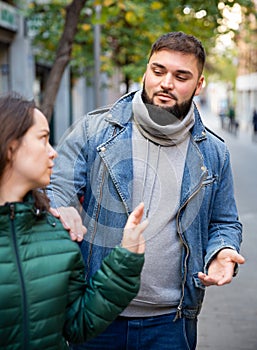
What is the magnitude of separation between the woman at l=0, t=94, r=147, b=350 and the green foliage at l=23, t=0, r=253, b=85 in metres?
6.25

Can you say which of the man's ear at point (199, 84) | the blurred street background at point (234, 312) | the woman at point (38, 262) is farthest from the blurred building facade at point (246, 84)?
the woman at point (38, 262)

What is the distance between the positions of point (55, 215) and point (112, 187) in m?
0.55

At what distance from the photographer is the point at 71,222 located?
86.0 inches

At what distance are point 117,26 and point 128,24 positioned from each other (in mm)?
306

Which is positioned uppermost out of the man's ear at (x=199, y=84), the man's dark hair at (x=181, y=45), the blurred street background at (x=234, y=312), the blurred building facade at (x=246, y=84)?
the man's dark hair at (x=181, y=45)

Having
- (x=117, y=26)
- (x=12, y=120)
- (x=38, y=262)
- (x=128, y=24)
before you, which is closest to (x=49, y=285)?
(x=38, y=262)

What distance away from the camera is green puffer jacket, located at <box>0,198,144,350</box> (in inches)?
71.4

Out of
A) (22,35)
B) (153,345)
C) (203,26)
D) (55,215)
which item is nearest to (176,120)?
(55,215)

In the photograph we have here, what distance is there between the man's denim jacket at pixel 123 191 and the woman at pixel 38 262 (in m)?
0.62

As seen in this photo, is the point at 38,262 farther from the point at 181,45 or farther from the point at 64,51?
the point at 64,51

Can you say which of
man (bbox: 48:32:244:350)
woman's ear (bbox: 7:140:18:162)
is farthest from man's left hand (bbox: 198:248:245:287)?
woman's ear (bbox: 7:140:18:162)

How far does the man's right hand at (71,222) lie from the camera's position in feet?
6.84

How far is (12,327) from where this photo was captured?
1.81 m

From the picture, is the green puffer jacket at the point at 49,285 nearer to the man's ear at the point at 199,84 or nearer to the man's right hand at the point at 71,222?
the man's right hand at the point at 71,222
